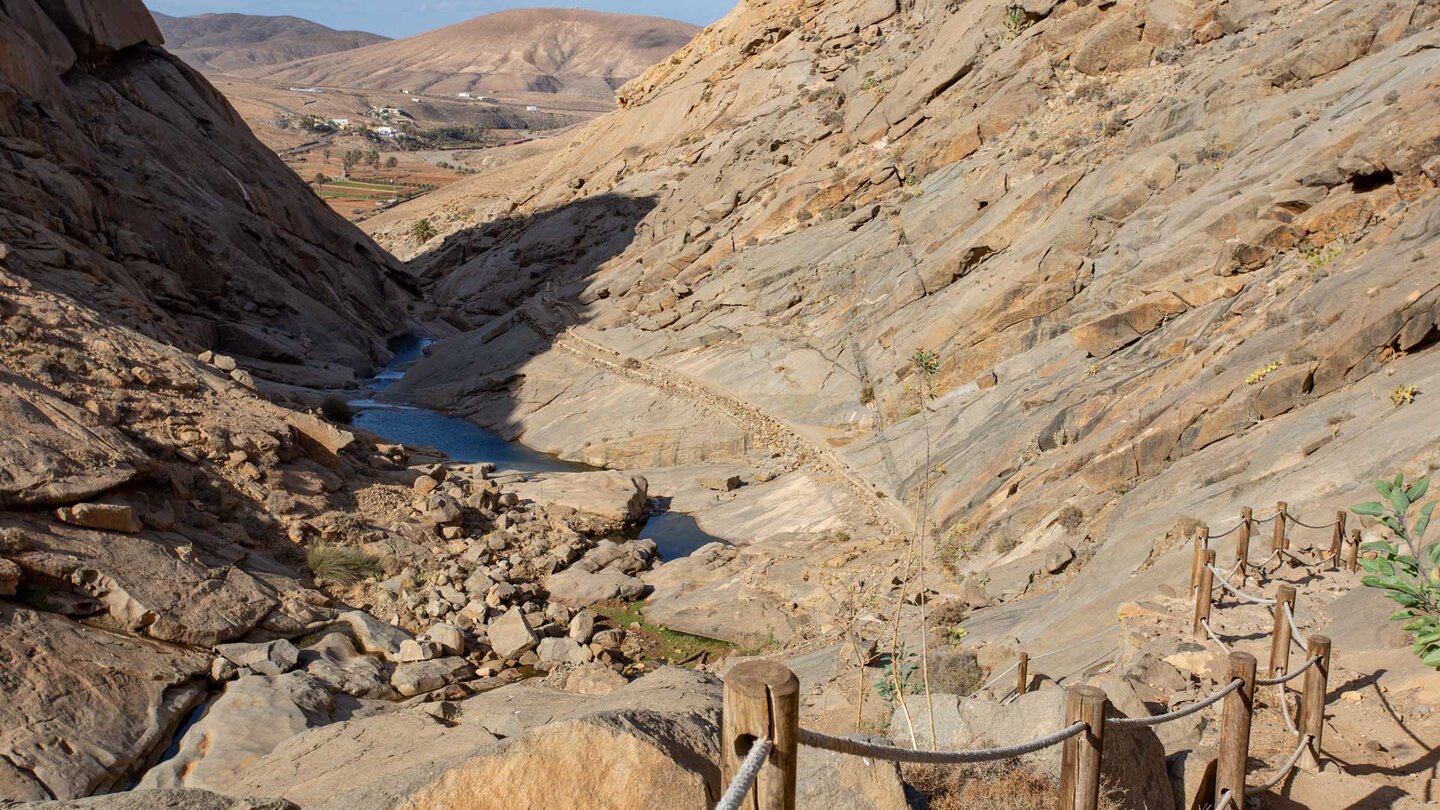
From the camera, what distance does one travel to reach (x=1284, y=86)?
827 inches

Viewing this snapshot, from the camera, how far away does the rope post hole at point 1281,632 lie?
654cm

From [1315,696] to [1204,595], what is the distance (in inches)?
100

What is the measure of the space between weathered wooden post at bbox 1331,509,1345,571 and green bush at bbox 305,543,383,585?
13.5m

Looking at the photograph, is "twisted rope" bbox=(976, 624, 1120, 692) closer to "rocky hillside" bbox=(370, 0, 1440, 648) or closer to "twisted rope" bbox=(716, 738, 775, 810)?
"rocky hillside" bbox=(370, 0, 1440, 648)

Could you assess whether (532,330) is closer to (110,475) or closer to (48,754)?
(110,475)

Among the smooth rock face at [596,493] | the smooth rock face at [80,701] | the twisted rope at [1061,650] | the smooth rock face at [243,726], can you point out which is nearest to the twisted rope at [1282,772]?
the twisted rope at [1061,650]

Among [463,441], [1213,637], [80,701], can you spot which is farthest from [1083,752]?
[463,441]

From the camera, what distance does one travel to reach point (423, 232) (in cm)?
6041

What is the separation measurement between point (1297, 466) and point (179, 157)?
1413 inches

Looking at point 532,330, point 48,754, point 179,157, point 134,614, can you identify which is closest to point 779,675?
point 48,754

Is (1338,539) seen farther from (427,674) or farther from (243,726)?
(243,726)

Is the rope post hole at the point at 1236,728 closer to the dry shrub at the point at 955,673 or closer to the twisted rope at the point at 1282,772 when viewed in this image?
the twisted rope at the point at 1282,772

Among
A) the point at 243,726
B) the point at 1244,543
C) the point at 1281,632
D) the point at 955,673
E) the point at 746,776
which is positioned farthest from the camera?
the point at 243,726

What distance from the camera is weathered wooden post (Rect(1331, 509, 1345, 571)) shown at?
899 cm
